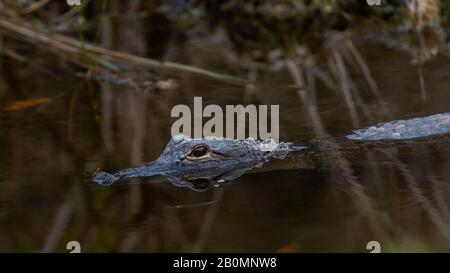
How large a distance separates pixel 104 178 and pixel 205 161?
517 mm

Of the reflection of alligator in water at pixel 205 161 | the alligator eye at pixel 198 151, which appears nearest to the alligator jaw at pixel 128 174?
the reflection of alligator in water at pixel 205 161

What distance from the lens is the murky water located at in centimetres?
326

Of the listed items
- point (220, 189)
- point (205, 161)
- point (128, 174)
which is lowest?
point (220, 189)

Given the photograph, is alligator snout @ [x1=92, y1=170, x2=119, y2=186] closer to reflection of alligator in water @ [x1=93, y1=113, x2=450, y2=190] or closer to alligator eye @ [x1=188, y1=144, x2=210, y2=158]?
reflection of alligator in water @ [x1=93, y1=113, x2=450, y2=190]

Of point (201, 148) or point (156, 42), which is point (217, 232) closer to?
point (201, 148)

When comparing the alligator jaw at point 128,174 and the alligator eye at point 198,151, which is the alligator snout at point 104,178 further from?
the alligator eye at point 198,151

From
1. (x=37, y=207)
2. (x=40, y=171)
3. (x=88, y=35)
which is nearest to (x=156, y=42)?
(x=88, y=35)

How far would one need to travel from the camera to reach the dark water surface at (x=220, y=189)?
128 inches

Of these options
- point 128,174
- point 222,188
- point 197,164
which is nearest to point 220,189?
point 222,188

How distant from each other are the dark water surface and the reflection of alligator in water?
8cm

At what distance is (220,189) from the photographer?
383cm

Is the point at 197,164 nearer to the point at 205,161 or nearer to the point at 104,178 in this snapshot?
the point at 205,161

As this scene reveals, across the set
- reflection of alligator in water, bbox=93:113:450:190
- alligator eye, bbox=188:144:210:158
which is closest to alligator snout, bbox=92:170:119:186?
reflection of alligator in water, bbox=93:113:450:190
